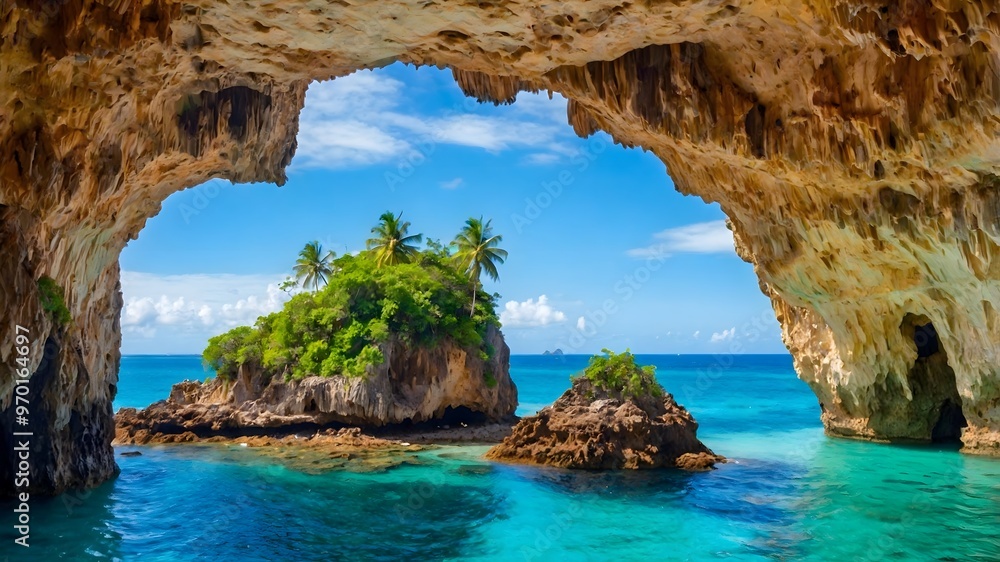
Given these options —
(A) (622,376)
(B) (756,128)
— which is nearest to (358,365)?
(A) (622,376)

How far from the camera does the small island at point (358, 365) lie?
27156 millimetres

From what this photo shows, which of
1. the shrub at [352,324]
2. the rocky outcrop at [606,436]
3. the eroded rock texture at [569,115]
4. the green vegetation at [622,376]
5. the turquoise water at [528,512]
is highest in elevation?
the eroded rock texture at [569,115]

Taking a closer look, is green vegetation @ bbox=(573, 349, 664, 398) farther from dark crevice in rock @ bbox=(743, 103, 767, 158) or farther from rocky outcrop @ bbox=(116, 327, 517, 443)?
dark crevice in rock @ bbox=(743, 103, 767, 158)

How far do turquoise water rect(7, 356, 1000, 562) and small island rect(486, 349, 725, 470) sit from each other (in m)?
0.97

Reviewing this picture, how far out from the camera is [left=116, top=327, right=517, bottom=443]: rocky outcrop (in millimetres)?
26812

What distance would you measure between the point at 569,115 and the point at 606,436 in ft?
34.9

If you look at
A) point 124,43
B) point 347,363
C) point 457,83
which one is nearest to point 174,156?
point 124,43

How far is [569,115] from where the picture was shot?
15.0 meters

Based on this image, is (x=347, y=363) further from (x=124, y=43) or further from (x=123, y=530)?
(x=124, y=43)

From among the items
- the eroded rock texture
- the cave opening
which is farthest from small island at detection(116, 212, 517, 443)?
the cave opening

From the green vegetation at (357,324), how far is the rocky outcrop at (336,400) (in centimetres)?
52

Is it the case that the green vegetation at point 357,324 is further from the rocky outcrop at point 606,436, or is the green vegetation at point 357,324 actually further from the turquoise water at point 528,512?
the rocky outcrop at point 606,436

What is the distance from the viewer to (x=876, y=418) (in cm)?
2553

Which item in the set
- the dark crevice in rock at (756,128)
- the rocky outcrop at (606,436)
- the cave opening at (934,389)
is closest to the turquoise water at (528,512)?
the rocky outcrop at (606,436)
